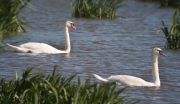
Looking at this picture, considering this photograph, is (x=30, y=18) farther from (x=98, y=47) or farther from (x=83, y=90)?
(x=83, y=90)

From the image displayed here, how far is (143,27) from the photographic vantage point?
21047 mm

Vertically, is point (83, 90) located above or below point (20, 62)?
above

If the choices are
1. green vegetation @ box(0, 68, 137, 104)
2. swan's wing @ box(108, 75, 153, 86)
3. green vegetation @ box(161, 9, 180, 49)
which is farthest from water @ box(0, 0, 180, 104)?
green vegetation @ box(0, 68, 137, 104)

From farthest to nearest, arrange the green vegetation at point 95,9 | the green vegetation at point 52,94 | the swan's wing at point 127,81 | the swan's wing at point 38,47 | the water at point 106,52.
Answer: the green vegetation at point 95,9, the swan's wing at point 38,47, the water at point 106,52, the swan's wing at point 127,81, the green vegetation at point 52,94

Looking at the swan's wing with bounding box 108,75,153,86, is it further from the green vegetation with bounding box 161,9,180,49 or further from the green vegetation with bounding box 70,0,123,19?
the green vegetation with bounding box 70,0,123,19

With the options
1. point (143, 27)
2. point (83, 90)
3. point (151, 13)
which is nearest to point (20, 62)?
point (83, 90)

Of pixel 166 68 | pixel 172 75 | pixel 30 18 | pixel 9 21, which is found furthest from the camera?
pixel 30 18

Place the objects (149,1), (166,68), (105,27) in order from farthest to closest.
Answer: (149,1) → (105,27) → (166,68)

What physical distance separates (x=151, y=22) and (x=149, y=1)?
7937 mm

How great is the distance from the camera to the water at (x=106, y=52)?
11938 millimetres

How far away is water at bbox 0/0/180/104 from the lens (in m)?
11.9

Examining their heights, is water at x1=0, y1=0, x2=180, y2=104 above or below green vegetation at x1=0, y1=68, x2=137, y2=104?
below

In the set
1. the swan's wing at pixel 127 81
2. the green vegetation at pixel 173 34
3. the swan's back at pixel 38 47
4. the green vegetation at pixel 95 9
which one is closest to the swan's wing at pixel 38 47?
the swan's back at pixel 38 47

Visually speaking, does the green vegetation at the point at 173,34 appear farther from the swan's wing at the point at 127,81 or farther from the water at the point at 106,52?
the swan's wing at the point at 127,81
